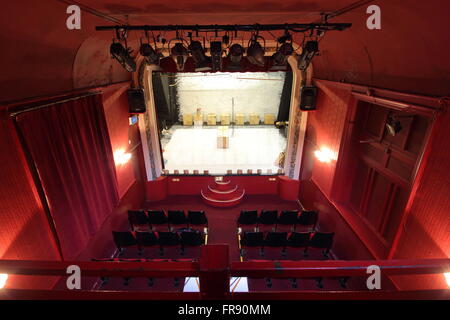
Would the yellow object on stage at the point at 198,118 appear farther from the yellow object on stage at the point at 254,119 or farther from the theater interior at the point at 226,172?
the theater interior at the point at 226,172

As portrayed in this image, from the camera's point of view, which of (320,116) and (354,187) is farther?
(320,116)

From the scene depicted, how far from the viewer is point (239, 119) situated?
15273 mm

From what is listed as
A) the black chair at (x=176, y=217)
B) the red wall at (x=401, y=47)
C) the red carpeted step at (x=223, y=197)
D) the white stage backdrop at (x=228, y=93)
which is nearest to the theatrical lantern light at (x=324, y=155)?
the red wall at (x=401, y=47)

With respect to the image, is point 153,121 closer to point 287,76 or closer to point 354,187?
point 354,187

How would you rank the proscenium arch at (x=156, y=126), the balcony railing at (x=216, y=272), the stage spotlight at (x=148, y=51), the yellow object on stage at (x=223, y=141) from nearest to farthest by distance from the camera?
the balcony railing at (x=216, y=272)
the stage spotlight at (x=148, y=51)
the proscenium arch at (x=156, y=126)
the yellow object on stage at (x=223, y=141)

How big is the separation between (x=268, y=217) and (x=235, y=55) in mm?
4230

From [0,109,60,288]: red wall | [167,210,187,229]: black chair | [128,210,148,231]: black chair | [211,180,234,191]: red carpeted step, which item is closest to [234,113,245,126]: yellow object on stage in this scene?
[211,180,234,191]: red carpeted step

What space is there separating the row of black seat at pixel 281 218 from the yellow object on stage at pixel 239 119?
364 inches

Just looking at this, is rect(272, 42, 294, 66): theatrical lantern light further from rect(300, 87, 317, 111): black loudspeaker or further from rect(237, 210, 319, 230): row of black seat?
rect(237, 210, 319, 230): row of black seat

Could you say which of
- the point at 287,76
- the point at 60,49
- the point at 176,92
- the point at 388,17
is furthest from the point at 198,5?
the point at 176,92

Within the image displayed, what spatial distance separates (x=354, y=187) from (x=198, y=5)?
5.11 metres

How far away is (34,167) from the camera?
147 inches

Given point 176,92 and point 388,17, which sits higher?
point 388,17

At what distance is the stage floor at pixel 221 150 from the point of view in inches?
406
